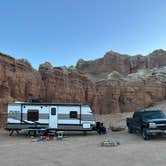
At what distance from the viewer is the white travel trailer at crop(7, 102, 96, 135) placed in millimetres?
Result: 19391

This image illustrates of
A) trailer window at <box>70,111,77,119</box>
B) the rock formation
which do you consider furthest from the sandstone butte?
the rock formation

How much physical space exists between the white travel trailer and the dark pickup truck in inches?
125

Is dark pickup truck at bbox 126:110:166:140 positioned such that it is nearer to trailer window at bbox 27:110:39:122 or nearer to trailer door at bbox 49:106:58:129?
trailer door at bbox 49:106:58:129

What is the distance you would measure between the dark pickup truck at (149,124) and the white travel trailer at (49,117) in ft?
10.4

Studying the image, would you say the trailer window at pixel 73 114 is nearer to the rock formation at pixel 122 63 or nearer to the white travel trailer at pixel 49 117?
the white travel trailer at pixel 49 117

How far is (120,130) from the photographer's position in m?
22.3

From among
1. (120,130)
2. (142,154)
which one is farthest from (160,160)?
(120,130)

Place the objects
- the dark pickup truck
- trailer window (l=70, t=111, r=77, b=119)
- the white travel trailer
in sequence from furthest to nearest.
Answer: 1. trailer window (l=70, t=111, r=77, b=119)
2. the white travel trailer
3. the dark pickup truck

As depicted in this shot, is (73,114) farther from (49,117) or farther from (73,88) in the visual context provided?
(73,88)

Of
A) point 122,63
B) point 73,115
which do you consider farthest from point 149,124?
point 122,63

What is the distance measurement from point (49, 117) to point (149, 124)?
23.2 feet

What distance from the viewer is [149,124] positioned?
653 inches

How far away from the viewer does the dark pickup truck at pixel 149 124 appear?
16469 mm

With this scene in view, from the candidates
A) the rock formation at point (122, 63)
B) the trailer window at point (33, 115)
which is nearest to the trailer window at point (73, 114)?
the trailer window at point (33, 115)
